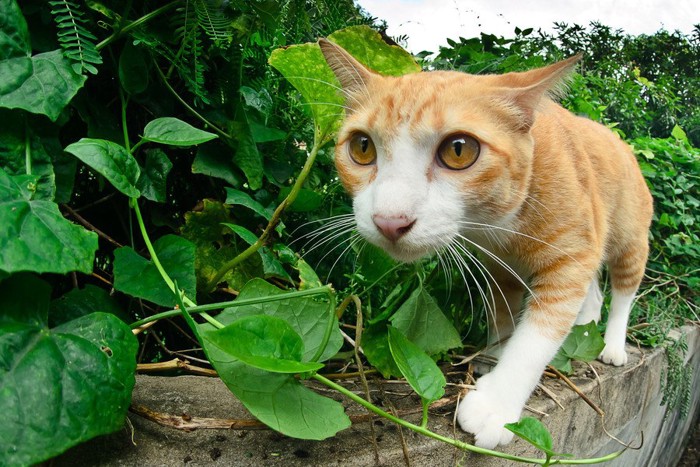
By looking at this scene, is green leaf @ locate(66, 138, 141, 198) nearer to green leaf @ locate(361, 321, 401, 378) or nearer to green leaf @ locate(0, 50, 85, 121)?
green leaf @ locate(0, 50, 85, 121)

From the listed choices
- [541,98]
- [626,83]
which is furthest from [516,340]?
[626,83]

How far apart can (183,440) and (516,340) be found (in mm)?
731

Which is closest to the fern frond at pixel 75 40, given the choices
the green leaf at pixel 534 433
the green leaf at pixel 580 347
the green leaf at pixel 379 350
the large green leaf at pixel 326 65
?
the large green leaf at pixel 326 65

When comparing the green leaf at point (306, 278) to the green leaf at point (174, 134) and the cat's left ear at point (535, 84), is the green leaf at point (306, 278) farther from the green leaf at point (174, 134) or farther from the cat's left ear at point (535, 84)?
the cat's left ear at point (535, 84)

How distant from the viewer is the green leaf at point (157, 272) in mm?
902

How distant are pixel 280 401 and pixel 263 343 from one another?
0.36 ft

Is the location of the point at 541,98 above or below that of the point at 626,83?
below

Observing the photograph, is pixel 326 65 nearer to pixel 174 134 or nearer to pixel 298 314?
pixel 174 134

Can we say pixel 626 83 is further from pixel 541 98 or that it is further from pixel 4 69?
pixel 4 69

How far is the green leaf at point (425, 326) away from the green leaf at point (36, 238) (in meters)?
0.68

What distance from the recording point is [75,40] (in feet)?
3.13

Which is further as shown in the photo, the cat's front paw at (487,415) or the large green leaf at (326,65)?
the large green leaf at (326,65)

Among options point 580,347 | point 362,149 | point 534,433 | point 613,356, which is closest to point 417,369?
point 534,433

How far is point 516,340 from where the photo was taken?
119 centimetres
